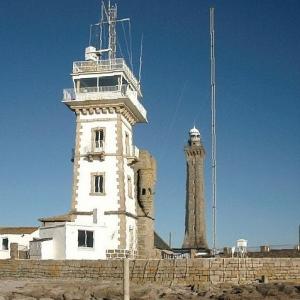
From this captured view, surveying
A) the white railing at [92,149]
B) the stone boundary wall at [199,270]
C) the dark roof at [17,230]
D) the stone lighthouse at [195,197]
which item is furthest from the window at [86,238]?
the stone lighthouse at [195,197]

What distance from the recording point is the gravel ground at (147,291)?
24.3m

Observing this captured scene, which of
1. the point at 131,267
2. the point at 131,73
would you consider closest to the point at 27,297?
the point at 131,267

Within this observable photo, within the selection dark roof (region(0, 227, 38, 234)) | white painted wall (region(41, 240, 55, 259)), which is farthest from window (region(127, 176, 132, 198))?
dark roof (region(0, 227, 38, 234))

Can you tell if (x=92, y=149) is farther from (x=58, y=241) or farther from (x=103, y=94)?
(x=58, y=241)

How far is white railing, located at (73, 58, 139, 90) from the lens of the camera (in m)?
39.0

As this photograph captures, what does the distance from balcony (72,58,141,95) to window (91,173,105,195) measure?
712 cm

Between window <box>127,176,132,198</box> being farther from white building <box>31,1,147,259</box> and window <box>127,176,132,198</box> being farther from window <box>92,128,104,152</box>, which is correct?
window <box>92,128,104,152</box>

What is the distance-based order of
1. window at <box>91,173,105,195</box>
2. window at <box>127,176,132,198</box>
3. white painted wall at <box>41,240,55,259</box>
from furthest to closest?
window at <box>127,176,132,198</box>
window at <box>91,173,105,195</box>
white painted wall at <box>41,240,55,259</box>

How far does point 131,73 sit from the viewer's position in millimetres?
40938

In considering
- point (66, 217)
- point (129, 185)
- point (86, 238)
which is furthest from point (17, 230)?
point (129, 185)

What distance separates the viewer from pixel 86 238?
3466cm

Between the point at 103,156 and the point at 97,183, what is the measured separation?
1.82m

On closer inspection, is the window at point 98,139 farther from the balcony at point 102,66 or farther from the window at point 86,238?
the window at point 86,238

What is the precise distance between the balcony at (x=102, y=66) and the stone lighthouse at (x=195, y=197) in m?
30.9
